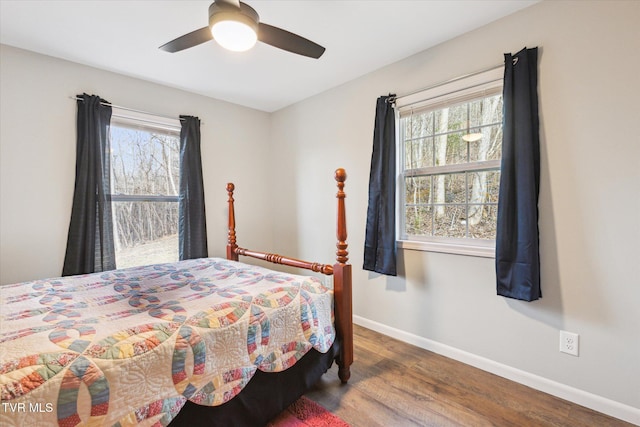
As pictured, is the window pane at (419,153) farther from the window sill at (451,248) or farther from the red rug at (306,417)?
the red rug at (306,417)

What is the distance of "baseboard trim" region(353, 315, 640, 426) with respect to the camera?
63.1 inches

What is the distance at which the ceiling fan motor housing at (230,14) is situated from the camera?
1.33 m

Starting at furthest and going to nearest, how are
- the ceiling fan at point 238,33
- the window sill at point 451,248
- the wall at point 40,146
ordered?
the wall at point 40,146
the window sill at point 451,248
the ceiling fan at point 238,33

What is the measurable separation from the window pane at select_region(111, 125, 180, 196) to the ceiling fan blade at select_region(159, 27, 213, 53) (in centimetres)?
144

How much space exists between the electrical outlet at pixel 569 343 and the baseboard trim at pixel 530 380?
212 mm

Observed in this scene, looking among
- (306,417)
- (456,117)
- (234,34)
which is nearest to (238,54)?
(234,34)

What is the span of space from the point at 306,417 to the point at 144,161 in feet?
8.65

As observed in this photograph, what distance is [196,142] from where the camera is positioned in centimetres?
309

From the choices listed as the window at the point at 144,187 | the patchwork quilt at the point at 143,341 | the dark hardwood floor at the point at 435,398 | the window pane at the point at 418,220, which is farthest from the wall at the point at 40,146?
the window pane at the point at 418,220

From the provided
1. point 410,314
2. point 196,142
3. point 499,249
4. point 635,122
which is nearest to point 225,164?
point 196,142

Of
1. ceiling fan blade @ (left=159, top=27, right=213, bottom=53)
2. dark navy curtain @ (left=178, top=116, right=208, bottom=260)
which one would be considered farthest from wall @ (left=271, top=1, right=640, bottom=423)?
dark navy curtain @ (left=178, top=116, right=208, bottom=260)

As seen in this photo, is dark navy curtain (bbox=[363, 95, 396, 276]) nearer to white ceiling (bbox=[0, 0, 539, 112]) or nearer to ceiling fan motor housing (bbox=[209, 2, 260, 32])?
white ceiling (bbox=[0, 0, 539, 112])

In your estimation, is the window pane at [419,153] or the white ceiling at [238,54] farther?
the window pane at [419,153]

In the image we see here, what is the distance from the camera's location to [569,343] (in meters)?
1.75
